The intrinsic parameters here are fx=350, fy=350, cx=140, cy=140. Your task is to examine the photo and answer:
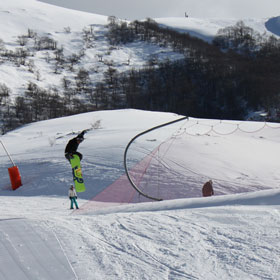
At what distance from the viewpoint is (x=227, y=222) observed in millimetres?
5855

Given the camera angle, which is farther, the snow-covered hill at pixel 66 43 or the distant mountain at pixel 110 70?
the snow-covered hill at pixel 66 43

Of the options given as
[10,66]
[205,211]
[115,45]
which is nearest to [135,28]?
[115,45]

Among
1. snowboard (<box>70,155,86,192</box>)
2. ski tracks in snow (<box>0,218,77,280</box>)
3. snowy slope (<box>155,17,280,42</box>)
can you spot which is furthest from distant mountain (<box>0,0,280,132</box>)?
ski tracks in snow (<box>0,218,77,280</box>)

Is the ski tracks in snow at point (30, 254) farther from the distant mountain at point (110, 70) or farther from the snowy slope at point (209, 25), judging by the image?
the snowy slope at point (209, 25)

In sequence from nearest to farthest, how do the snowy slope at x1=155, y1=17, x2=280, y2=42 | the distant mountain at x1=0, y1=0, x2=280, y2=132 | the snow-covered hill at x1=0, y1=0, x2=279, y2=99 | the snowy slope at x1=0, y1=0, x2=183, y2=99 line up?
the distant mountain at x1=0, y1=0, x2=280, y2=132 → the snowy slope at x1=0, y1=0, x2=183, y2=99 → the snow-covered hill at x1=0, y1=0, x2=279, y2=99 → the snowy slope at x1=155, y1=17, x2=280, y2=42

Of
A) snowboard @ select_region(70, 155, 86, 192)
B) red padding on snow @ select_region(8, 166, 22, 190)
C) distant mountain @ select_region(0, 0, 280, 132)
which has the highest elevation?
distant mountain @ select_region(0, 0, 280, 132)

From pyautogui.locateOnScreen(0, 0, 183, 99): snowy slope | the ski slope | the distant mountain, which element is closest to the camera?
the ski slope

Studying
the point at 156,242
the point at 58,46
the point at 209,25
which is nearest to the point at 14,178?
the point at 156,242

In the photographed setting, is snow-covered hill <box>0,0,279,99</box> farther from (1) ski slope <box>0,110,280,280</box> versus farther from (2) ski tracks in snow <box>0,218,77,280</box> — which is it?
(2) ski tracks in snow <box>0,218,77,280</box>

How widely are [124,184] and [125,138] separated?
6149 mm

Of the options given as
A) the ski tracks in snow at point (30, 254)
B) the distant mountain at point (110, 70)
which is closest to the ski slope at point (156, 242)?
the ski tracks in snow at point (30, 254)

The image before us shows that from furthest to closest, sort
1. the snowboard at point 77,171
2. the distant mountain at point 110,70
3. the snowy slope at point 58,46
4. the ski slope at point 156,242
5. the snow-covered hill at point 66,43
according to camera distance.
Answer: the snow-covered hill at point 66,43 < the snowy slope at point 58,46 < the distant mountain at point 110,70 < the snowboard at point 77,171 < the ski slope at point 156,242

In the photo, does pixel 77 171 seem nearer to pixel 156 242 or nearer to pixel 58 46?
pixel 156 242

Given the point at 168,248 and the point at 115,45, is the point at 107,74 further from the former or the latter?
the point at 168,248
